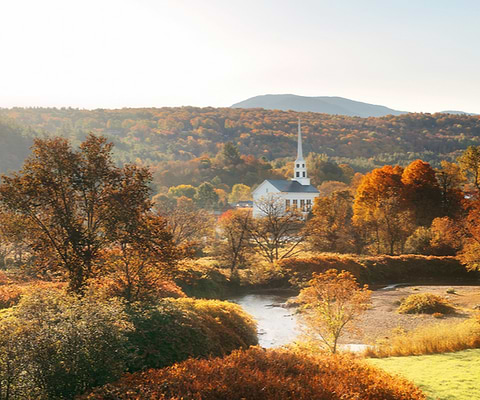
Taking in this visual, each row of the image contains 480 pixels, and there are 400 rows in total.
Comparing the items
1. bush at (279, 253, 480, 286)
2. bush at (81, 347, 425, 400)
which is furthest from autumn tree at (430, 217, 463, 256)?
bush at (81, 347, 425, 400)

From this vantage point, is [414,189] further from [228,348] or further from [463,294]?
[228,348]

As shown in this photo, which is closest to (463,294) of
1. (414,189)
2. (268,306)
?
(268,306)

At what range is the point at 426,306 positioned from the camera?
96.3 feet

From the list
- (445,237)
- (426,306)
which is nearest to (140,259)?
(426,306)

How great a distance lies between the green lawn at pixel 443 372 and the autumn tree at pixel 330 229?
33.2m

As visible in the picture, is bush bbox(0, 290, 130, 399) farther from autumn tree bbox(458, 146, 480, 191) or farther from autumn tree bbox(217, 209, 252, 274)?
autumn tree bbox(458, 146, 480, 191)

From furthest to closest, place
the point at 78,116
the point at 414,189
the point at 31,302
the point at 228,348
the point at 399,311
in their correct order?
1. the point at 78,116
2. the point at 414,189
3. the point at 399,311
4. the point at 228,348
5. the point at 31,302

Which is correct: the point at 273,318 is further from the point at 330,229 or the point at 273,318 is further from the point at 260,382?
the point at 330,229

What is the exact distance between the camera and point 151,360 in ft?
40.9

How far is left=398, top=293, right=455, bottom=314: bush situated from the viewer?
1140 inches

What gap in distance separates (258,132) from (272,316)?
14423cm

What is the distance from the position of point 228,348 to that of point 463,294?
25.0 metres

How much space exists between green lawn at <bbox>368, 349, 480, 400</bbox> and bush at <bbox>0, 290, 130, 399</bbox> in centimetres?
817

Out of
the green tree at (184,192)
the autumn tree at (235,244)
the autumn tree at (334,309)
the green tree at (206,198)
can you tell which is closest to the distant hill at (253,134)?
the green tree at (184,192)
